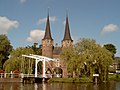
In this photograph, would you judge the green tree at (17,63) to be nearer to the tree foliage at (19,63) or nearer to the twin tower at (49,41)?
the tree foliage at (19,63)

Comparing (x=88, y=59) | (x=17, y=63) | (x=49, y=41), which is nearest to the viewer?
(x=88, y=59)

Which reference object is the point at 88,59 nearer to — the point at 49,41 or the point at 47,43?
the point at 49,41

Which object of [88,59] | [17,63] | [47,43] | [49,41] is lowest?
[17,63]

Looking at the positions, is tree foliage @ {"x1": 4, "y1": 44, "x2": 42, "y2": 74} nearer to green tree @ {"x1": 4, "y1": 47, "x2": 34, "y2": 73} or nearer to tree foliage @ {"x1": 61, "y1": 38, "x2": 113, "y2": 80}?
green tree @ {"x1": 4, "y1": 47, "x2": 34, "y2": 73}

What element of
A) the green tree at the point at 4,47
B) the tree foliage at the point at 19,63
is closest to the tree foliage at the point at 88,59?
the tree foliage at the point at 19,63

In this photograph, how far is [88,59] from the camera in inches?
1741

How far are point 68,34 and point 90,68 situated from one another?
24.1 metres

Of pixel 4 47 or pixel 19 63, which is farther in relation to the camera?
pixel 4 47

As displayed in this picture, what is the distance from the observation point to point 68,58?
159 feet

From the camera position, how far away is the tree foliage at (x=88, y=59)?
4450 centimetres

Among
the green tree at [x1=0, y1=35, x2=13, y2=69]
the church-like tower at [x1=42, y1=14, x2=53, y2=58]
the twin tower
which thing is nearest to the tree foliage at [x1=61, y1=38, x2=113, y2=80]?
the twin tower

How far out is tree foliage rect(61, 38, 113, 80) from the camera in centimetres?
4450

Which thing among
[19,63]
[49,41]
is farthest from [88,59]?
[49,41]

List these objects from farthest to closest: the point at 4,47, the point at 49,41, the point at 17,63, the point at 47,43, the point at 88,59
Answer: the point at 47,43 → the point at 49,41 → the point at 4,47 → the point at 17,63 → the point at 88,59
